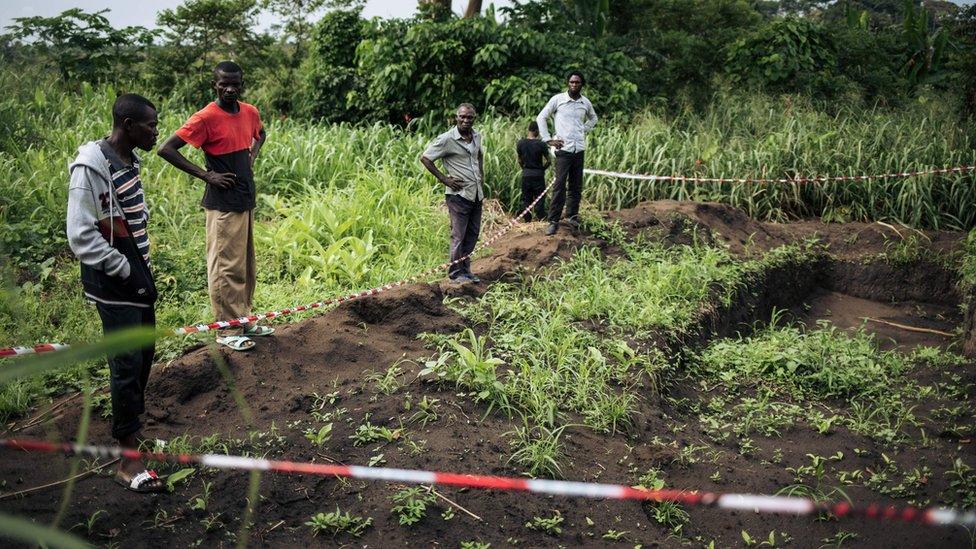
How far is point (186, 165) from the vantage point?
5.09m

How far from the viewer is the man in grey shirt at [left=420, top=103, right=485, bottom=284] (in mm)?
6816

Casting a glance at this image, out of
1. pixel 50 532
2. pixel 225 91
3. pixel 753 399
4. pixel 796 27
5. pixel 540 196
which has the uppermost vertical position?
pixel 796 27

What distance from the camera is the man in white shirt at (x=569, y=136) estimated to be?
8305mm

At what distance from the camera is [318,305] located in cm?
579

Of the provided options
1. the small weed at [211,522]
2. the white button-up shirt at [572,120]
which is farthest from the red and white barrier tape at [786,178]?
the small weed at [211,522]

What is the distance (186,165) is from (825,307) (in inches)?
269

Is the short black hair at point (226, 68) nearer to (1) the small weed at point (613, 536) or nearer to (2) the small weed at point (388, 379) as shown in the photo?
(2) the small weed at point (388, 379)

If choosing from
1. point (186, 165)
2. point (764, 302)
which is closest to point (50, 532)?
point (186, 165)

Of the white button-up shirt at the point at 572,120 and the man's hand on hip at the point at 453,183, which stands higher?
the white button-up shirt at the point at 572,120

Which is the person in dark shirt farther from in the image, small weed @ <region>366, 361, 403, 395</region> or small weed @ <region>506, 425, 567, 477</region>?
small weed @ <region>506, 425, 567, 477</region>

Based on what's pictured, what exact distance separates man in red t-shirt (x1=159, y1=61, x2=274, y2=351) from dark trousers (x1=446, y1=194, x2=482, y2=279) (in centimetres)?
199

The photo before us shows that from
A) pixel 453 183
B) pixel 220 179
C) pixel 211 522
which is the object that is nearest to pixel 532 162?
pixel 453 183

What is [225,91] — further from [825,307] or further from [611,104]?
[611,104]

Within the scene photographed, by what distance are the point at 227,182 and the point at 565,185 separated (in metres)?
4.27
